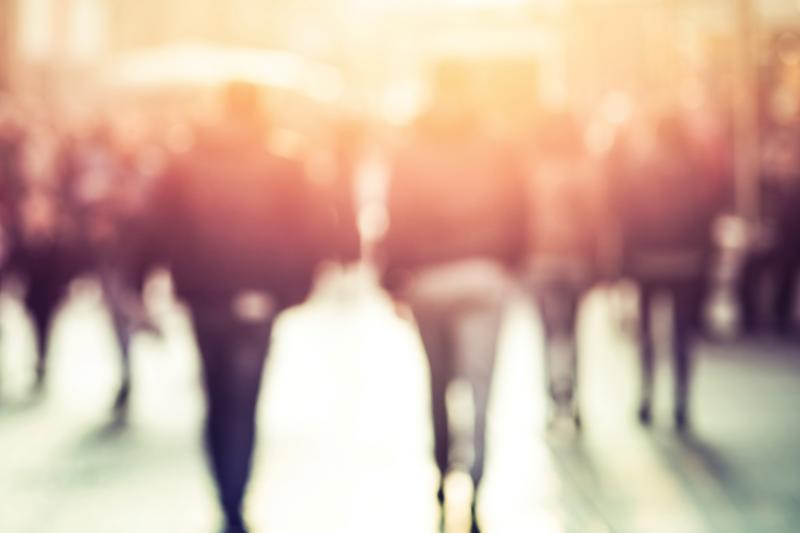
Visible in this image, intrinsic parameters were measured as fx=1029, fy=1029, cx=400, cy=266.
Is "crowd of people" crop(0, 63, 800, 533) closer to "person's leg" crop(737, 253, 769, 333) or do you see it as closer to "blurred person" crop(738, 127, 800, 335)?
"blurred person" crop(738, 127, 800, 335)

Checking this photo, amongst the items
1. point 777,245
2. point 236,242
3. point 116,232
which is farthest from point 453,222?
point 777,245

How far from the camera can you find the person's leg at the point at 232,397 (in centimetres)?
399

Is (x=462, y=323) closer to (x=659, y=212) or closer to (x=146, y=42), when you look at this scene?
(x=659, y=212)

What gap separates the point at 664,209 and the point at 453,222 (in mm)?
1928

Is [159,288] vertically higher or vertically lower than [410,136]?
lower

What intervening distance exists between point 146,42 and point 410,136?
2859cm

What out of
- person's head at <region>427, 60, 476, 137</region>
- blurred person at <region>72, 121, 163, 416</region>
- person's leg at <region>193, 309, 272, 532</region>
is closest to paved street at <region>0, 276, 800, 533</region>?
person's leg at <region>193, 309, 272, 532</region>

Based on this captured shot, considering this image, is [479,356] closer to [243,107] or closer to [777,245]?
[243,107]

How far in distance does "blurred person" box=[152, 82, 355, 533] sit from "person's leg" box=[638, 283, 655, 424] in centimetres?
262

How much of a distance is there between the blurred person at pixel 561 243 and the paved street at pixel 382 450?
375 mm

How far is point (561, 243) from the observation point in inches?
234

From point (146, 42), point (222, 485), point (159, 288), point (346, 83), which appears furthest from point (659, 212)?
point (146, 42)

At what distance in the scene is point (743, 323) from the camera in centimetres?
948

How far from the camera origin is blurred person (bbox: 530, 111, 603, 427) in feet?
19.5
